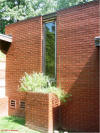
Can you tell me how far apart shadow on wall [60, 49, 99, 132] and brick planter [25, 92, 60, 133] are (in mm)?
472

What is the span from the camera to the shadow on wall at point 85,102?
5.03m

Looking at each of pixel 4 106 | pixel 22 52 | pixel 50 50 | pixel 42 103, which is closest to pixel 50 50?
pixel 50 50

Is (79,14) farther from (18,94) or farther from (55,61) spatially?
(18,94)

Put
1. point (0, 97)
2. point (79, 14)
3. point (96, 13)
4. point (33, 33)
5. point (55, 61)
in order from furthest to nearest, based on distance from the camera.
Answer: point (0, 97) → point (33, 33) → point (55, 61) → point (79, 14) → point (96, 13)

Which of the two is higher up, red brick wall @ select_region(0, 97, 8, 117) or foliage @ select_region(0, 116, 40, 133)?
red brick wall @ select_region(0, 97, 8, 117)

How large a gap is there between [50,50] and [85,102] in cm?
237

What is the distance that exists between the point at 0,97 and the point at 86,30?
183 inches

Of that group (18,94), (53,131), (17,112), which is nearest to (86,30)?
(53,131)

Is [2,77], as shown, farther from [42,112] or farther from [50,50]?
[42,112]

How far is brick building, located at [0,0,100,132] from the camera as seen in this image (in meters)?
5.12

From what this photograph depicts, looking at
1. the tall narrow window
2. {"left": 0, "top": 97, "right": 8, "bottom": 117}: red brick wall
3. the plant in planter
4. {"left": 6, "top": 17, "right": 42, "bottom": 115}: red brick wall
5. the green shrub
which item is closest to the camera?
the plant in planter

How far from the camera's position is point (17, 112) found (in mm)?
7109

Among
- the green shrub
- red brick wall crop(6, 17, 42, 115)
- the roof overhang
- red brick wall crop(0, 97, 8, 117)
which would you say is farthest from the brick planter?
the roof overhang

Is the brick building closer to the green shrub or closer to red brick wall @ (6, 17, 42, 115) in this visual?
red brick wall @ (6, 17, 42, 115)
